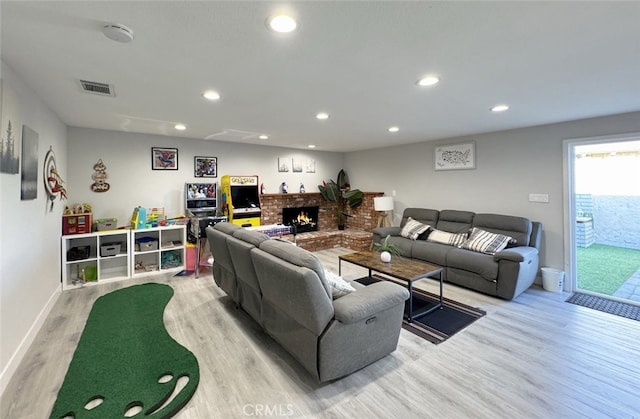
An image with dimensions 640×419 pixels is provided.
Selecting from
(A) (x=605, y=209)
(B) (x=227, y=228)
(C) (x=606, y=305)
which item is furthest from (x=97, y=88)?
(A) (x=605, y=209)

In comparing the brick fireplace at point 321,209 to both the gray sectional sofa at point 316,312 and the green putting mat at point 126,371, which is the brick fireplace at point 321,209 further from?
the gray sectional sofa at point 316,312

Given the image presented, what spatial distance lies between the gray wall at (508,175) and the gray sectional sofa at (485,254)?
0.89 feet

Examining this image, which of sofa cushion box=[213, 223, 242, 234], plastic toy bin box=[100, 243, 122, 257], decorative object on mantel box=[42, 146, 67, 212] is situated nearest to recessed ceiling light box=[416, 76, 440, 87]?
sofa cushion box=[213, 223, 242, 234]

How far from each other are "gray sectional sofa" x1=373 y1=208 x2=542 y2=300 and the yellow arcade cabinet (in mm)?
2466

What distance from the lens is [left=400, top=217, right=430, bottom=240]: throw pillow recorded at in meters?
4.88

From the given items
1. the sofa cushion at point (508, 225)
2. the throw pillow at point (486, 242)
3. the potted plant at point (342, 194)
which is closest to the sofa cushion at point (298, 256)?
the throw pillow at point (486, 242)

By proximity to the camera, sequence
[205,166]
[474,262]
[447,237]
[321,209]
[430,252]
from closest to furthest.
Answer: [474,262] < [430,252] < [447,237] < [205,166] < [321,209]

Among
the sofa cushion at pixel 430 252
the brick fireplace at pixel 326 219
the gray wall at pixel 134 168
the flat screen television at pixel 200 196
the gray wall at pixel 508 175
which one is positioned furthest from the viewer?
the brick fireplace at pixel 326 219

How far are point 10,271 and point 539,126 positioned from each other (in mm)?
6157

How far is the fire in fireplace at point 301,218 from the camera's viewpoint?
646 cm

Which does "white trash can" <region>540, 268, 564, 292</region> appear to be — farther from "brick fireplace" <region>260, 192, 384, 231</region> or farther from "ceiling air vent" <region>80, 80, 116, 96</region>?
"ceiling air vent" <region>80, 80, 116, 96</region>

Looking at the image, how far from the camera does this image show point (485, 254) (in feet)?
12.8

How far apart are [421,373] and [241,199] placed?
166 inches

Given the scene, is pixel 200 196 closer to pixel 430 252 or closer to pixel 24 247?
pixel 24 247
